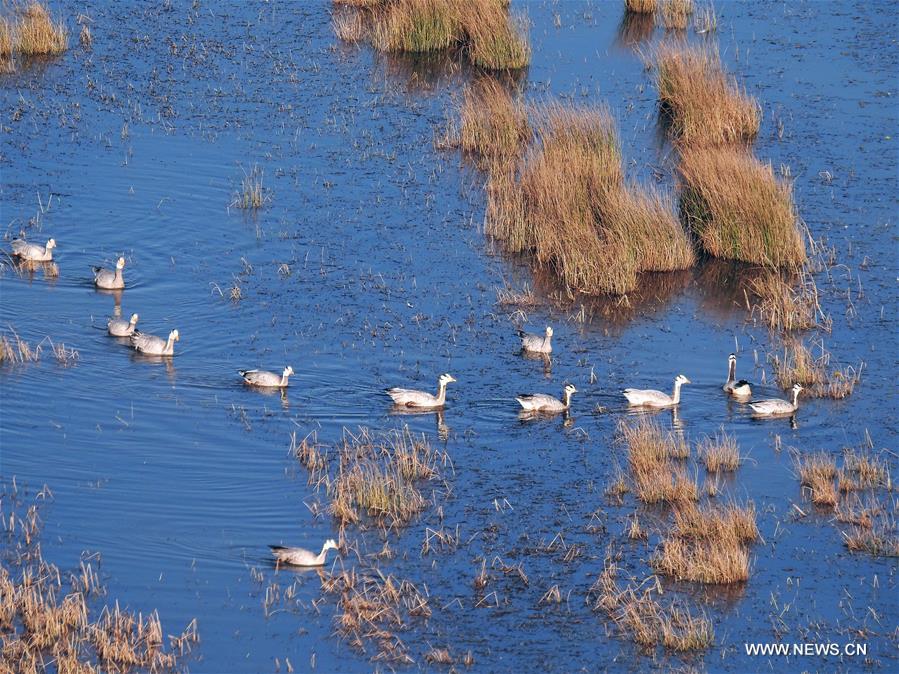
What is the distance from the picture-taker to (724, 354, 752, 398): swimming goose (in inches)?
701

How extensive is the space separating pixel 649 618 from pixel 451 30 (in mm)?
21306

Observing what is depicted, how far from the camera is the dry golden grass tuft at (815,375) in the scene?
713 inches

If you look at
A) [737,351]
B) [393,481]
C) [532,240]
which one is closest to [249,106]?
[532,240]

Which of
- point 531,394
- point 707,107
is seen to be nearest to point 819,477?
point 531,394

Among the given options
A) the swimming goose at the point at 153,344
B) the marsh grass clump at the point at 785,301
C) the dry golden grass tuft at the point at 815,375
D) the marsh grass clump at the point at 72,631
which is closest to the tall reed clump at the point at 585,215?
the marsh grass clump at the point at 785,301

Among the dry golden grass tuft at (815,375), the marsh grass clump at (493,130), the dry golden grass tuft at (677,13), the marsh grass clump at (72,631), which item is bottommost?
the marsh grass clump at (72,631)

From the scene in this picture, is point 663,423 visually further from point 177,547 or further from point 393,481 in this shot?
point 177,547

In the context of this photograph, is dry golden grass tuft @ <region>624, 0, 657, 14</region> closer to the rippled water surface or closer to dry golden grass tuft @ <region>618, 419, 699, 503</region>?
the rippled water surface

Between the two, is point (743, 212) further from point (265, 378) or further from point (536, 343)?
point (265, 378)

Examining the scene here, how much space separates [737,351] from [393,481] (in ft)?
21.2

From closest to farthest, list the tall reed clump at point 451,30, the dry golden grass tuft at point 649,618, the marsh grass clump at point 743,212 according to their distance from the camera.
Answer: the dry golden grass tuft at point 649,618 < the marsh grass clump at point 743,212 < the tall reed clump at point 451,30

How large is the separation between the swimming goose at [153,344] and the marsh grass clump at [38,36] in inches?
523

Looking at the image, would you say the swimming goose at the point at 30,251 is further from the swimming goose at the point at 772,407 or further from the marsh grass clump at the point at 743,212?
the swimming goose at the point at 772,407

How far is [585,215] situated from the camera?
72.5 feet
